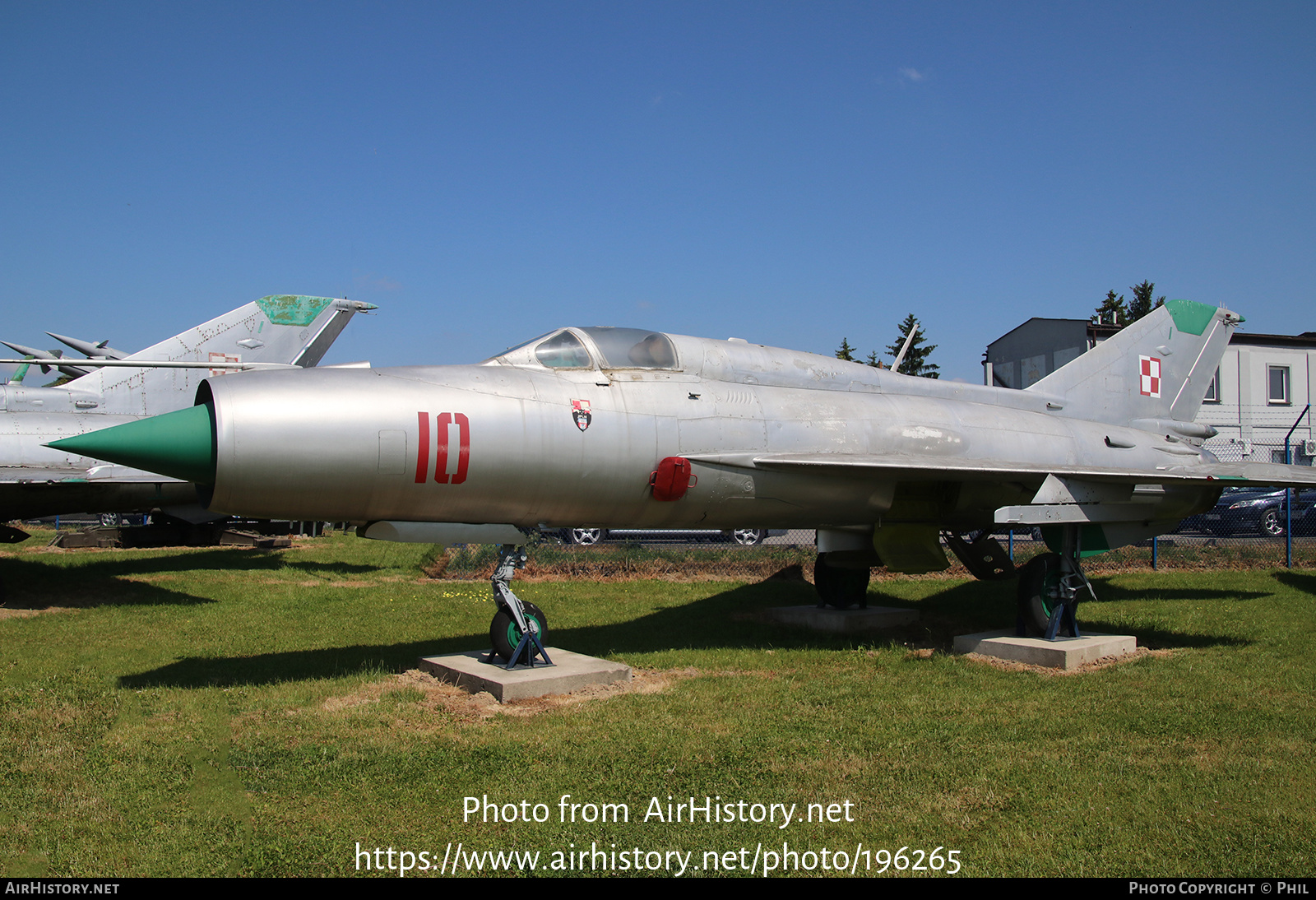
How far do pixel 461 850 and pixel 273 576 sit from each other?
13206mm

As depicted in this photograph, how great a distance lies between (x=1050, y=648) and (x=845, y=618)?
251 centimetres

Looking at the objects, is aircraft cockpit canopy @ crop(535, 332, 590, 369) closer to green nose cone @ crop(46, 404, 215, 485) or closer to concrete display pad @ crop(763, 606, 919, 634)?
green nose cone @ crop(46, 404, 215, 485)

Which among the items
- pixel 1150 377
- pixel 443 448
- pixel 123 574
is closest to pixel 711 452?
pixel 443 448

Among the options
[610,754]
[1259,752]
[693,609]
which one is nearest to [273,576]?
[693,609]

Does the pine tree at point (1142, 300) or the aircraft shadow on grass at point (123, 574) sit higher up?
the pine tree at point (1142, 300)

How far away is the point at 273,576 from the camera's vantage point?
1588 centimetres

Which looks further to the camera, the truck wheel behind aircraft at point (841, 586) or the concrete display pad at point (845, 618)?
the truck wheel behind aircraft at point (841, 586)

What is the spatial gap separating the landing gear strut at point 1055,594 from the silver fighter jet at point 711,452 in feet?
0.08

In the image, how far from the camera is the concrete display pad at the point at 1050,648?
8.44 meters

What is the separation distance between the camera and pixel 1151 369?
11.6 m

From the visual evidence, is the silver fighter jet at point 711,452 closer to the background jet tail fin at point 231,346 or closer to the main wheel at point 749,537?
the background jet tail fin at point 231,346

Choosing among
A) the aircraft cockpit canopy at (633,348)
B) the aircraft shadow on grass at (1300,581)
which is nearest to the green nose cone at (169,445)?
the aircraft cockpit canopy at (633,348)

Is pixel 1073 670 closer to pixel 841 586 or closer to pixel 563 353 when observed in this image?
pixel 841 586

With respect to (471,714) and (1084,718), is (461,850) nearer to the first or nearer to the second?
(471,714)
